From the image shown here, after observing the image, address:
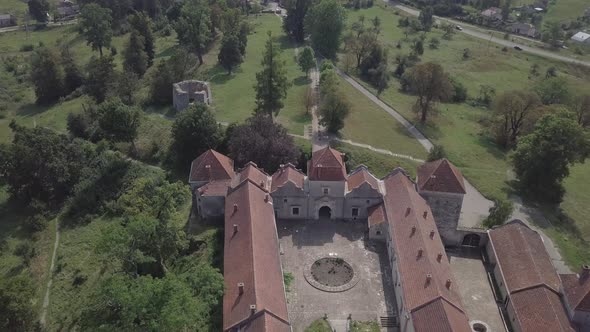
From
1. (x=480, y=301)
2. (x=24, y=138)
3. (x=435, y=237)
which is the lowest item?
(x=480, y=301)

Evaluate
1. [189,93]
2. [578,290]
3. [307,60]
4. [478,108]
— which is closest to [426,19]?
[478,108]

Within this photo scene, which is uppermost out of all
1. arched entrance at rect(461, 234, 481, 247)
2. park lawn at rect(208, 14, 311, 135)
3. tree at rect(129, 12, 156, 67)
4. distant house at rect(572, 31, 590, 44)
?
tree at rect(129, 12, 156, 67)

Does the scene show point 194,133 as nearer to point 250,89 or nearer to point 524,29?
point 250,89

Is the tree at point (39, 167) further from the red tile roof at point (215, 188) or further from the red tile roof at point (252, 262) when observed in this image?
the red tile roof at point (252, 262)

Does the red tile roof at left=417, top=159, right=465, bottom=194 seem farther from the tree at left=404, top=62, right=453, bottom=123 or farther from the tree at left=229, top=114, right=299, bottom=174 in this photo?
the tree at left=404, top=62, right=453, bottom=123

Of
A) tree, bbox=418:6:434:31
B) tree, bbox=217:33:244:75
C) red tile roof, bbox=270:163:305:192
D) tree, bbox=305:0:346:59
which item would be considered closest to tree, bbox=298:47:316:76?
tree, bbox=217:33:244:75

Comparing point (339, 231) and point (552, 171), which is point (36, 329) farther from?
point (552, 171)

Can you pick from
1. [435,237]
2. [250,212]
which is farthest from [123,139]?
[435,237]

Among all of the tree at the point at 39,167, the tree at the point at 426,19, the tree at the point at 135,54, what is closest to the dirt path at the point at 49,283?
the tree at the point at 39,167
